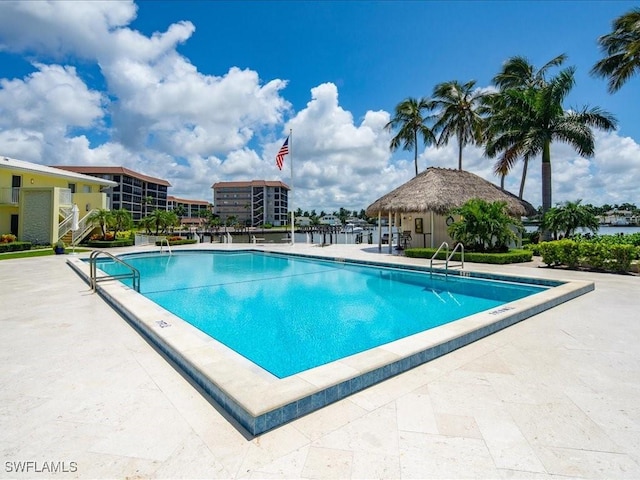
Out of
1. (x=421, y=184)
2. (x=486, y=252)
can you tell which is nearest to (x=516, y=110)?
(x=421, y=184)

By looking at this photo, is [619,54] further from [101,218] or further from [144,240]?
[101,218]

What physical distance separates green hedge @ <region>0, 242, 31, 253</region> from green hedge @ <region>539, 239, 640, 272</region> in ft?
83.1

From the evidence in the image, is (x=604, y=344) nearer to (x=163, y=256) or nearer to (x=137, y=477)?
(x=137, y=477)

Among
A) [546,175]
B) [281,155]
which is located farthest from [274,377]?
[546,175]

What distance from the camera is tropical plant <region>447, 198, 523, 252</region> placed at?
13.6m

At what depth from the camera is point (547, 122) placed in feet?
55.8

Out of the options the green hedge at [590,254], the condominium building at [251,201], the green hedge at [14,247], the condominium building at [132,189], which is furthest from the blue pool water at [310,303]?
the condominium building at [251,201]

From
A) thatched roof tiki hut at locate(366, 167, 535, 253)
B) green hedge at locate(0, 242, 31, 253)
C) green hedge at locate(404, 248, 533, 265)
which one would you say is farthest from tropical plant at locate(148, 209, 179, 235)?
green hedge at locate(404, 248, 533, 265)

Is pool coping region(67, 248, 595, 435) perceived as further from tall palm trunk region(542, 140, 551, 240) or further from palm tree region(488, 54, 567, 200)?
palm tree region(488, 54, 567, 200)

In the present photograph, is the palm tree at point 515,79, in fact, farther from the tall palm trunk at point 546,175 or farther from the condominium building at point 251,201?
the condominium building at point 251,201

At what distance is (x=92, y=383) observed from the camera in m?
3.23

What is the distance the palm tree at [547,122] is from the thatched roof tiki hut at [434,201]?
237 cm

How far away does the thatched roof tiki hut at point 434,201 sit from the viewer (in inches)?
632

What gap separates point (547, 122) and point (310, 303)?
16.9 metres
